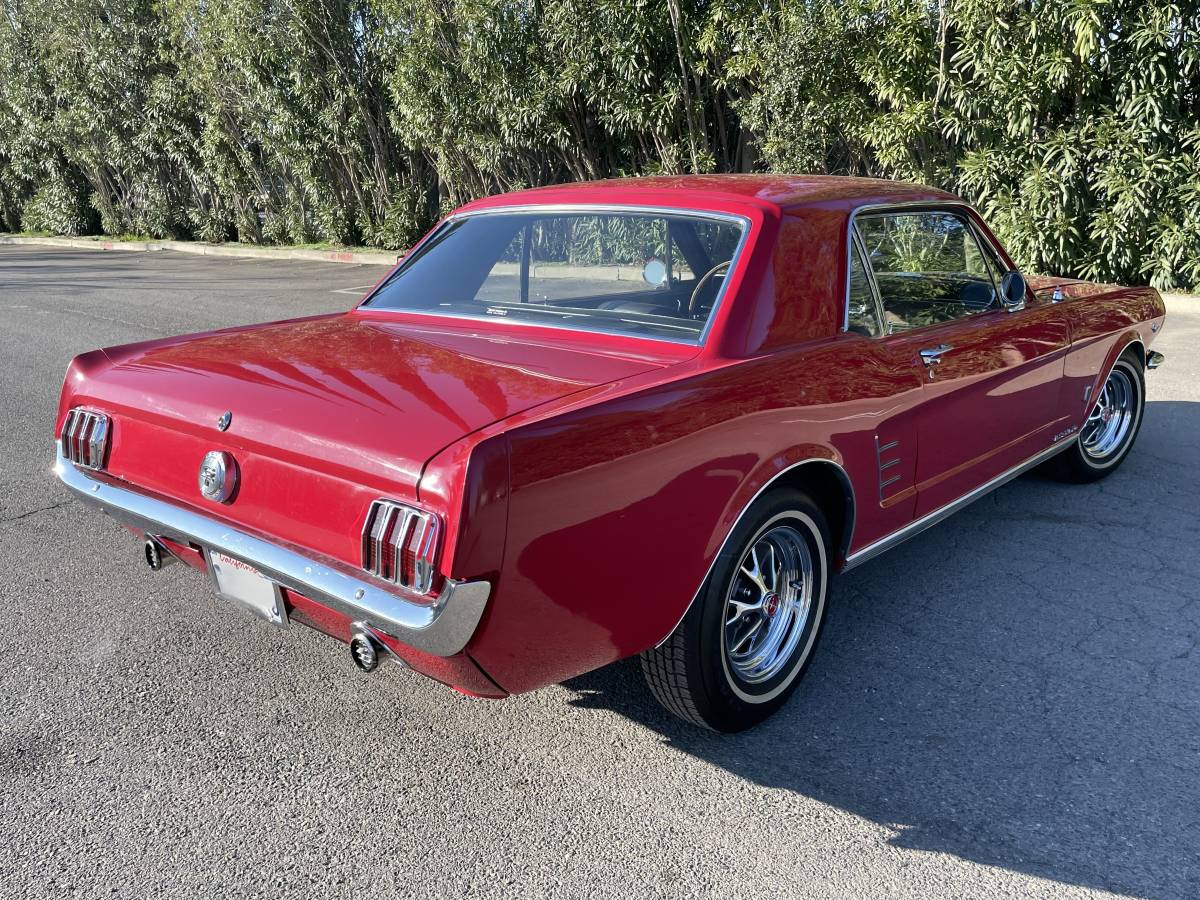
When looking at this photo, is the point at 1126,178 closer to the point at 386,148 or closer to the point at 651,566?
Answer: the point at 651,566

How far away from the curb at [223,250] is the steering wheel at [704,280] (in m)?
14.6

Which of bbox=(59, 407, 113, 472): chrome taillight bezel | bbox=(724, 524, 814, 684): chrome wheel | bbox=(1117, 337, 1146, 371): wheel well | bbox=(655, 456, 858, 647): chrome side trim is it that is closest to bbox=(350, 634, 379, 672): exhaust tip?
bbox=(655, 456, 858, 647): chrome side trim

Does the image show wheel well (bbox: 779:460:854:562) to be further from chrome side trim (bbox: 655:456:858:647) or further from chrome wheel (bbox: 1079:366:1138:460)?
chrome wheel (bbox: 1079:366:1138:460)

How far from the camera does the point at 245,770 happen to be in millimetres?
2725

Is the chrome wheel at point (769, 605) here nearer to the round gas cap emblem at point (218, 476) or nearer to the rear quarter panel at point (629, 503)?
the rear quarter panel at point (629, 503)

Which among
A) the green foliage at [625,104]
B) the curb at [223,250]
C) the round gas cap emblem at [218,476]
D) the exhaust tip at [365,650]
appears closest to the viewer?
the exhaust tip at [365,650]

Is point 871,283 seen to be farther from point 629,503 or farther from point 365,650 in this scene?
point 365,650

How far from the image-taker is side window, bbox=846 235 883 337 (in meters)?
3.26

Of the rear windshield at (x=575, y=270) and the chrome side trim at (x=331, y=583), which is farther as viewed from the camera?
the rear windshield at (x=575, y=270)

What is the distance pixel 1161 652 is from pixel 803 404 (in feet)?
5.18

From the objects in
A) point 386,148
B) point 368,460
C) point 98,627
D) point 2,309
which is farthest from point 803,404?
point 386,148

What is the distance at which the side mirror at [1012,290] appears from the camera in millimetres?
4027

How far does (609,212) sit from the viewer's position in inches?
137

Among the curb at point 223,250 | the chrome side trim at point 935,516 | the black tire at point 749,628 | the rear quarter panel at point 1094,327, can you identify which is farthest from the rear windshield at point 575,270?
the curb at point 223,250
